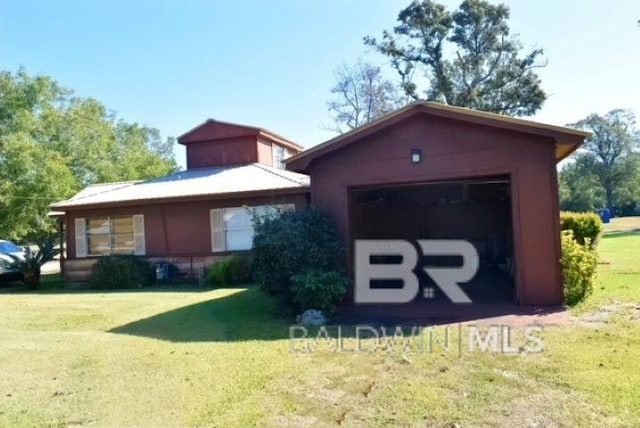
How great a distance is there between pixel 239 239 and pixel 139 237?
3439 mm

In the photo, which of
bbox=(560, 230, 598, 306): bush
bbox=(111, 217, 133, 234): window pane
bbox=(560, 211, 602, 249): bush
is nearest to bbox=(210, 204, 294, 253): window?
bbox=(111, 217, 133, 234): window pane

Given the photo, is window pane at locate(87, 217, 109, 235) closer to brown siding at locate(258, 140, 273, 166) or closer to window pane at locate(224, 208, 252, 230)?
window pane at locate(224, 208, 252, 230)

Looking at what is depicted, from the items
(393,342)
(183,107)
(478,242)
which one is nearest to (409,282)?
(393,342)

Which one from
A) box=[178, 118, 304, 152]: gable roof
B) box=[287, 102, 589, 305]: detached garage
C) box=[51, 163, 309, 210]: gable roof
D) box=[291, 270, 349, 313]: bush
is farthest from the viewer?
box=[178, 118, 304, 152]: gable roof

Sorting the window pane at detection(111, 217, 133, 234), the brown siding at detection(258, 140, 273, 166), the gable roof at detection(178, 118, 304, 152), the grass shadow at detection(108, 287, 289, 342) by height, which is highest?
the gable roof at detection(178, 118, 304, 152)

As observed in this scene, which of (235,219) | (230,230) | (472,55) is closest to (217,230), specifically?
(230,230)

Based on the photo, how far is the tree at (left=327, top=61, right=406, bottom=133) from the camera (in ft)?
98.2

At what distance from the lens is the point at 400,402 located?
163 inches

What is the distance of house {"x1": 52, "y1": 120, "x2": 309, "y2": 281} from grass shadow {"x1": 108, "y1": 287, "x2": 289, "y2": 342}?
13.4 ft

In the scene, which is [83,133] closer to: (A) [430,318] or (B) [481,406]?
(A) [430,318]

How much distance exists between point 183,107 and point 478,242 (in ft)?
62.2

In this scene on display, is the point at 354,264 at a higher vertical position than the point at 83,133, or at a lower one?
lower

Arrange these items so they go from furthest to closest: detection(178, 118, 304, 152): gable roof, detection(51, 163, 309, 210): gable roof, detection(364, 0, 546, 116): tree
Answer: detection(364, 0, 546, 116): tree
detection(178, 118, 304, 152): gable roof
detection(51, 163, 309, 210): gable roof

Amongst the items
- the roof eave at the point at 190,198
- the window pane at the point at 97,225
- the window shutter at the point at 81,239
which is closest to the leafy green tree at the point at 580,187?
the roof eave at the point at 190,198
